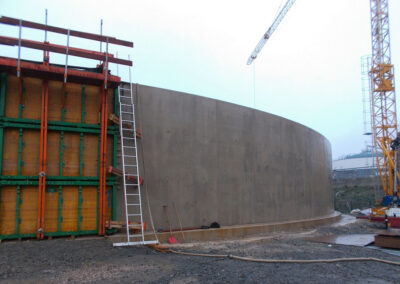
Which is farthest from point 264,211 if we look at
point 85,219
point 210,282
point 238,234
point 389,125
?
point 389,125

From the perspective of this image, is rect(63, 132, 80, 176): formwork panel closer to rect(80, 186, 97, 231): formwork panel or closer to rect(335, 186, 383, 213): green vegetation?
rect(80, 186, 97, 231): formwork panel

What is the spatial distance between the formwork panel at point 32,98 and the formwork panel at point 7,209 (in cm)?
166

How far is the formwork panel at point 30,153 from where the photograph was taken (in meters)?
7.38

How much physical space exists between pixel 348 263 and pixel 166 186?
188 inches

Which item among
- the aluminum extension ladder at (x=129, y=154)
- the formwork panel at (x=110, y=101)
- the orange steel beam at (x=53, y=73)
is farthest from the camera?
the formwork panel at (x=110, y=101)

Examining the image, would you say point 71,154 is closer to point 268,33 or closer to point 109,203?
point 109,203

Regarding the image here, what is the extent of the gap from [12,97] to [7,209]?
2.42 m

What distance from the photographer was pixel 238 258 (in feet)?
20.9

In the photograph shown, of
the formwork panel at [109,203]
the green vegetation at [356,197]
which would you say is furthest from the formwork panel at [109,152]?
the green vegetation at [356,197]

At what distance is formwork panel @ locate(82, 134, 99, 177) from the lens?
7914 millimetres

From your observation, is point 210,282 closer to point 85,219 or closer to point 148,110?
point 85,219

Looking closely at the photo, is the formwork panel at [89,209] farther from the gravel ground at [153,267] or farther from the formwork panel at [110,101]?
the formwork panel at [110,101]

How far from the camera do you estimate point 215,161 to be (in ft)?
33.9

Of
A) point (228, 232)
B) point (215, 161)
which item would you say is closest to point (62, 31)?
point (215, 161)
